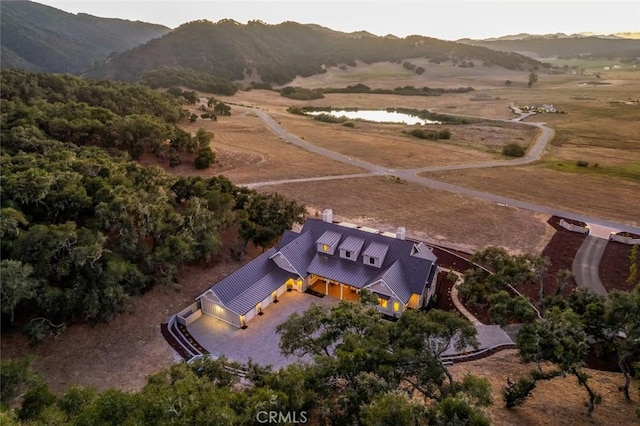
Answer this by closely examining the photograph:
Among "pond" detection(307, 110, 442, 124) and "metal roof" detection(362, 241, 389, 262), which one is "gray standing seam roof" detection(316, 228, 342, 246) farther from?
"pond" detection(307, 110, 442, 124)

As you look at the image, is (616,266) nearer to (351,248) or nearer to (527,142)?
(351,248)

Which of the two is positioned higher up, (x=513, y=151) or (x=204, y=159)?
(x=513, y=151)

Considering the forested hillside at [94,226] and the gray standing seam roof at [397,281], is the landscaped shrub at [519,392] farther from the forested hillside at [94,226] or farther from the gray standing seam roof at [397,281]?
the forested hillside at [94,226]

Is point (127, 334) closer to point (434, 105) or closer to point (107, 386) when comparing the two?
point (107, 386)

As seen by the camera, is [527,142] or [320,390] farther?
[527,142]

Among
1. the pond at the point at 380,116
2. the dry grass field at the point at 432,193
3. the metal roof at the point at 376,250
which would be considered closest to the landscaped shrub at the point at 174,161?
the dry grass field at the point at 432,193

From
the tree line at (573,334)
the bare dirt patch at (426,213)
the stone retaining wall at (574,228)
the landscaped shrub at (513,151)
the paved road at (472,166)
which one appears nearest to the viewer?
the tree line at (573,334)

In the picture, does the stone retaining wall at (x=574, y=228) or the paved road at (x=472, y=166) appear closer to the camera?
the stone retaining wall at (x=574, y=228)

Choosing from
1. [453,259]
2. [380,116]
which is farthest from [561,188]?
[380,116]
